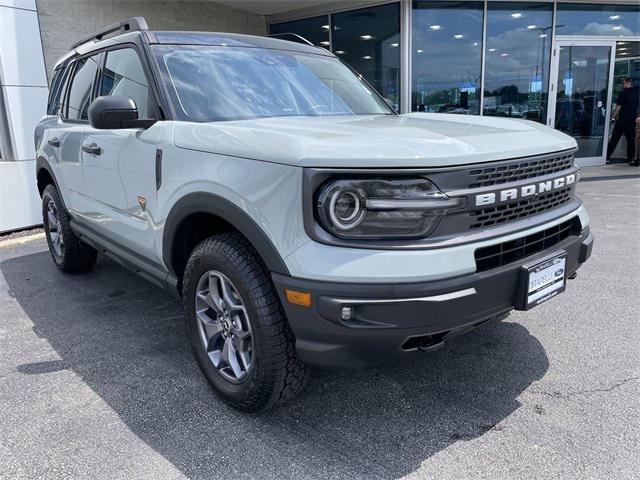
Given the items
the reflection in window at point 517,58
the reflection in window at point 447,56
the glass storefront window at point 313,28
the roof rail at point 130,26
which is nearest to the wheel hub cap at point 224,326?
the roof rail at point 130,26

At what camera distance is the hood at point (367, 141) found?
6.53ft

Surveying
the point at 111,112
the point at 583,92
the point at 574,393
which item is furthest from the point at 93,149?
the point at 583,92

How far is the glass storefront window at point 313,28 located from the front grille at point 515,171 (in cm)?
898

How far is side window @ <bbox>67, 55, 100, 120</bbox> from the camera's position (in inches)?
155

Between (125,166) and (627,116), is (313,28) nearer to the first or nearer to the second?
(627,116)

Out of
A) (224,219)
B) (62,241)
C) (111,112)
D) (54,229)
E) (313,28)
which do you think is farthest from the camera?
(313,28)

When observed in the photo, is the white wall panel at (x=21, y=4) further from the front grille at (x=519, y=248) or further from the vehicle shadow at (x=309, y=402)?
the front grille at (x=519, y=248)

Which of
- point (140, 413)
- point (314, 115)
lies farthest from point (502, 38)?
point (140, 413)

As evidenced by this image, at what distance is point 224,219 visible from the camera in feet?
7.90

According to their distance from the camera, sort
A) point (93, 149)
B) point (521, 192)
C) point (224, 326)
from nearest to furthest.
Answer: point (521, 192)
point (224, 326)
point (93, 149)

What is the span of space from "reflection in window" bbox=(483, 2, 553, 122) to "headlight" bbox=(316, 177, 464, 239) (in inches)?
373

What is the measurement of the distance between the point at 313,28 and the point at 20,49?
19.6ft

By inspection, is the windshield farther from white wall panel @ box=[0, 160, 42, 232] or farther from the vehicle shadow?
white wall panel @ box=[0, 160, 42, 232]

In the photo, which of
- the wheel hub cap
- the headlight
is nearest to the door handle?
the wheel hub cap
